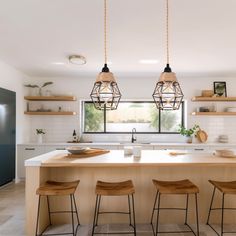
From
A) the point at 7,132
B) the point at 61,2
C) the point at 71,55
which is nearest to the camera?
the point at 61,2

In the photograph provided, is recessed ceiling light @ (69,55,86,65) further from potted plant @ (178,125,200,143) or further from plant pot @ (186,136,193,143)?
plant pot @ (186,136,193,143)

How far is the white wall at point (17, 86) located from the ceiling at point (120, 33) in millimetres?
201

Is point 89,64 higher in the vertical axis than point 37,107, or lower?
higher

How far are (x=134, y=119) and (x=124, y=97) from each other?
61cm

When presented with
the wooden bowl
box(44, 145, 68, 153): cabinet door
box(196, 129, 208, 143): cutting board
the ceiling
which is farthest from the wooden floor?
the wooden bowl

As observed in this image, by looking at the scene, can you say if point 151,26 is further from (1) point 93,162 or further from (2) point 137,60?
(1) point 93,162

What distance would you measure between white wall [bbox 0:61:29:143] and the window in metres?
1.46

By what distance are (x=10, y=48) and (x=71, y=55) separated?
94 cm

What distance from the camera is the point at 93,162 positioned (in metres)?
2.61

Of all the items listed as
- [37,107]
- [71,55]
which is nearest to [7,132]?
[37,107]

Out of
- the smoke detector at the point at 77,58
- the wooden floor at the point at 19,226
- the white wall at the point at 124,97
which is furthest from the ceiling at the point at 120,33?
the wooden floor at the point at 19,226

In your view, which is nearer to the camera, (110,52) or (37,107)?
(110,52)

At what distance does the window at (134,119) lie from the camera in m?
5.96

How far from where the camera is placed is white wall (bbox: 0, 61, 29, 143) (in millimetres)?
4641
